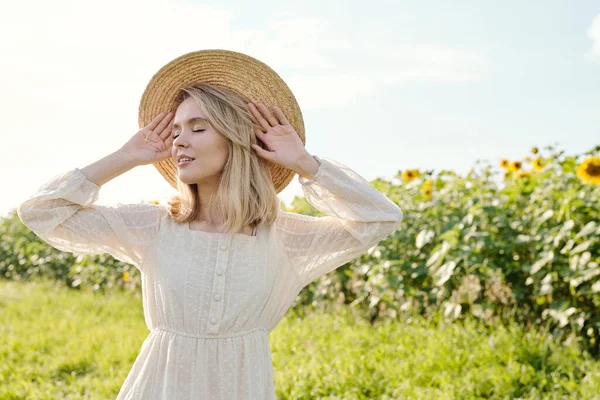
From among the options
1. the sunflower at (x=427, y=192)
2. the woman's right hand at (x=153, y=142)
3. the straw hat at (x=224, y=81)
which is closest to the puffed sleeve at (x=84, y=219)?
the woman's right hand at (x=153, y=142)

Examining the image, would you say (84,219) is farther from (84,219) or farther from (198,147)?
(198,147)

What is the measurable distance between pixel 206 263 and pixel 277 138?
41cm

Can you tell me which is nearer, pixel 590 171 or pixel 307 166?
pixel 307 166

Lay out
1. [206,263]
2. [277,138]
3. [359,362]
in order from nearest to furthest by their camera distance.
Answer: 1. [206,263]
2. [277,138]
3. [359,362]

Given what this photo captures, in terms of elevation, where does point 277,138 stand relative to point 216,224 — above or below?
above

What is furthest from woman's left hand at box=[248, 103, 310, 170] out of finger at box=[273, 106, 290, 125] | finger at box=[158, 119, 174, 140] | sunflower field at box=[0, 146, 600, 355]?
sunflower field at box=[0, 146, 600, 355]

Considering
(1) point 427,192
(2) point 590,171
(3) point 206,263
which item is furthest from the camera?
(1) point 427,192

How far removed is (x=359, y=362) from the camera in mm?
3775

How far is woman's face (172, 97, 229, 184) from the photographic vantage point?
1929 millimetres

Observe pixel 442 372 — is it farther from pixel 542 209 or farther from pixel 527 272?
pixel 542 209

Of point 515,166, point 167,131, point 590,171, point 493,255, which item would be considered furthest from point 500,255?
point 167,131

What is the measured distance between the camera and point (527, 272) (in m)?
4.19

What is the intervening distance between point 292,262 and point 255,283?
18 centimetres

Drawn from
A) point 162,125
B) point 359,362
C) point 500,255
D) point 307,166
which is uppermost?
point 162,125
